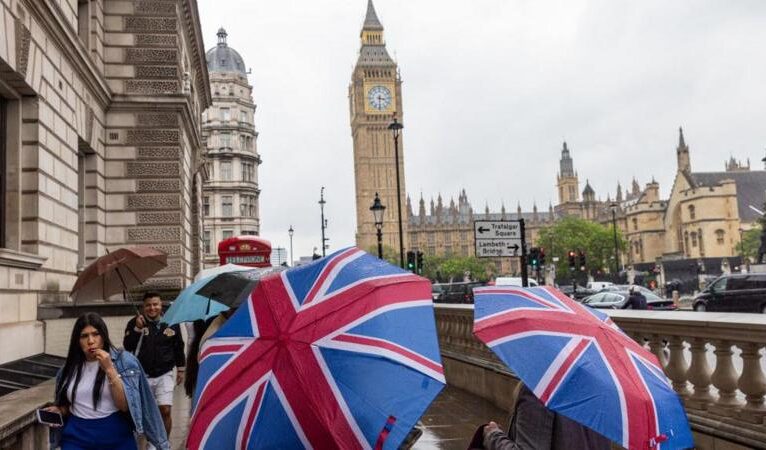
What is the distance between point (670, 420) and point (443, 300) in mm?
44448

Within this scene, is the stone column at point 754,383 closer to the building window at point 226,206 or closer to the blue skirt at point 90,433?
the blue skirt at point 90,433

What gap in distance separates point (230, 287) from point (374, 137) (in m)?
152

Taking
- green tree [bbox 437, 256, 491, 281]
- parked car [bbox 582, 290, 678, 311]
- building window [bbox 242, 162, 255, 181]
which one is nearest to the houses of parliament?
green tree [bbox 437, 256, 491, 281]

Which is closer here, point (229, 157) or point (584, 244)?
point (229, 157)

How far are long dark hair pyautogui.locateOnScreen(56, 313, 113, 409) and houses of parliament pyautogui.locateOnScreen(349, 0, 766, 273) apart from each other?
108 meters

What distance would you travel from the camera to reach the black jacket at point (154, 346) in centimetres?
763

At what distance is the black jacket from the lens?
7629 mm

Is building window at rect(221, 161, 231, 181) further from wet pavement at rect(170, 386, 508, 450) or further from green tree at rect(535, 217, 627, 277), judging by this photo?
wet pavement at rect(170, 386, 508, 450)

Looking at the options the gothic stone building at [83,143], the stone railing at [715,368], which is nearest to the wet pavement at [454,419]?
the stone railing at [715,368]

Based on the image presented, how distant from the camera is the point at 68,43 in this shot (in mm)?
13250

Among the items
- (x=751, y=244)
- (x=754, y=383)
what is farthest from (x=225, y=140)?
(x=754, y=383)

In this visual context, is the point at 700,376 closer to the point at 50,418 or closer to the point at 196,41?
the point at 50,418

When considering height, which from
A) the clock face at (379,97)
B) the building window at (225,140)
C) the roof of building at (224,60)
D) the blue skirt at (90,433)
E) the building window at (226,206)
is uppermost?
the clock face at (379,97)

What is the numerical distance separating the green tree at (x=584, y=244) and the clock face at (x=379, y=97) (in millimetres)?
51854
